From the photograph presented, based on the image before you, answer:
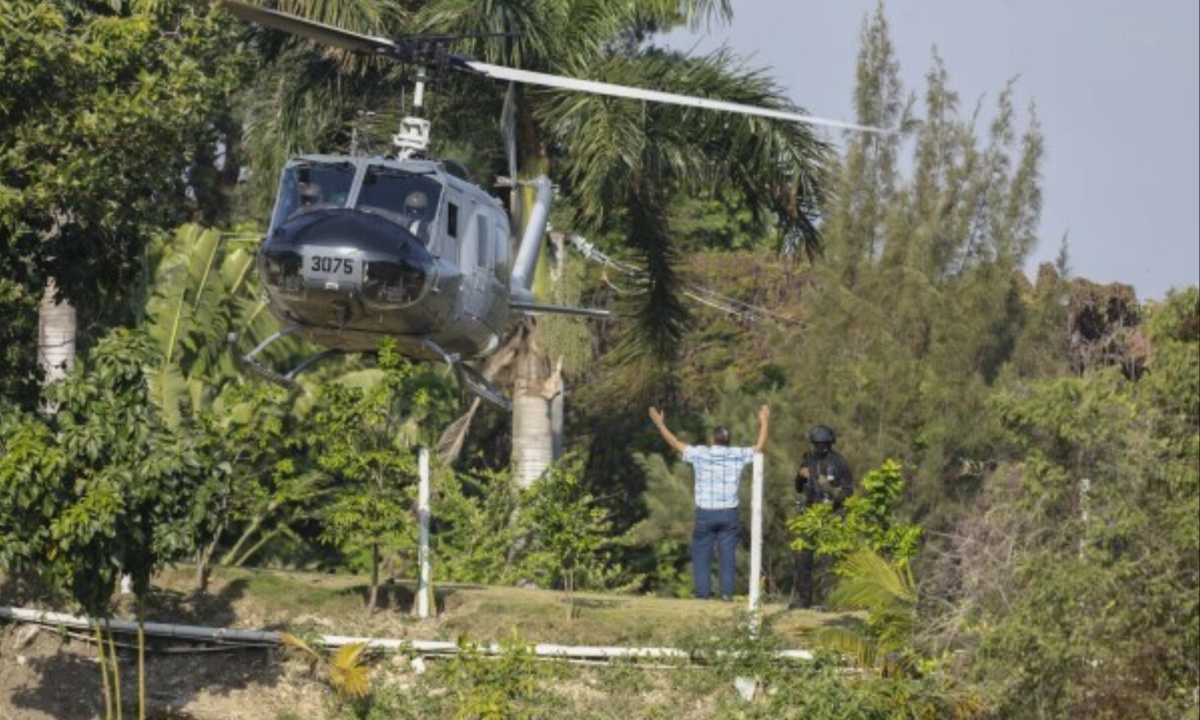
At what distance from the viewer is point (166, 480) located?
19547 mm

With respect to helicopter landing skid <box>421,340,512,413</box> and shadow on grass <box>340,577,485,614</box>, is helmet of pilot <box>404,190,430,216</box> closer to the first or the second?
helicopter landing skid <box>421,340,512,413</box>

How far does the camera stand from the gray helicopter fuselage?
2019cm

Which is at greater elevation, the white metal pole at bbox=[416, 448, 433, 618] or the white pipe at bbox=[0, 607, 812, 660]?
the white metal pole at bbox=[416, 448, 433, 618]

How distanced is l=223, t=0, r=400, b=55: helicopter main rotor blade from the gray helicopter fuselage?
3.00ft

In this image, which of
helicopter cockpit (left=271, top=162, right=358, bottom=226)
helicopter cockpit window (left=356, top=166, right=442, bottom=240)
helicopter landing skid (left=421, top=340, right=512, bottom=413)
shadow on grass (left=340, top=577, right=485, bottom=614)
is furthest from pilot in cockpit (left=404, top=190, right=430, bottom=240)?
shadow on grass (left=340, top=577, right=485, bottom=614)

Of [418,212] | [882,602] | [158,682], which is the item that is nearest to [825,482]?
[882,602]

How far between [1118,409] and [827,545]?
122 inches

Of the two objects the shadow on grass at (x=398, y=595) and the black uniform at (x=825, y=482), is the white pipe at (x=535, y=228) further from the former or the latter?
the black uniform at (x=825, y=482)

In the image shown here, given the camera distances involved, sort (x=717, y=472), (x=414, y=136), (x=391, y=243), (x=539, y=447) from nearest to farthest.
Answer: (x=391, y=243) < (x=414, y=136) < (x=717, y=472) < (x=539, y=447)

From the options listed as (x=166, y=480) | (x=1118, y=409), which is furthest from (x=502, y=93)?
(x=1118, y=409)

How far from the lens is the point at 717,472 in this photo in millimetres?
22062

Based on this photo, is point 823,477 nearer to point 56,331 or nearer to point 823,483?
point 823,483

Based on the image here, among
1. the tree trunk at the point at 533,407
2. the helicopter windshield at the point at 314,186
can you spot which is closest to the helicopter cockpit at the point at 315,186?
the helicopter windshield at the point at 314,186

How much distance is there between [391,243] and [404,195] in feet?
2.08
